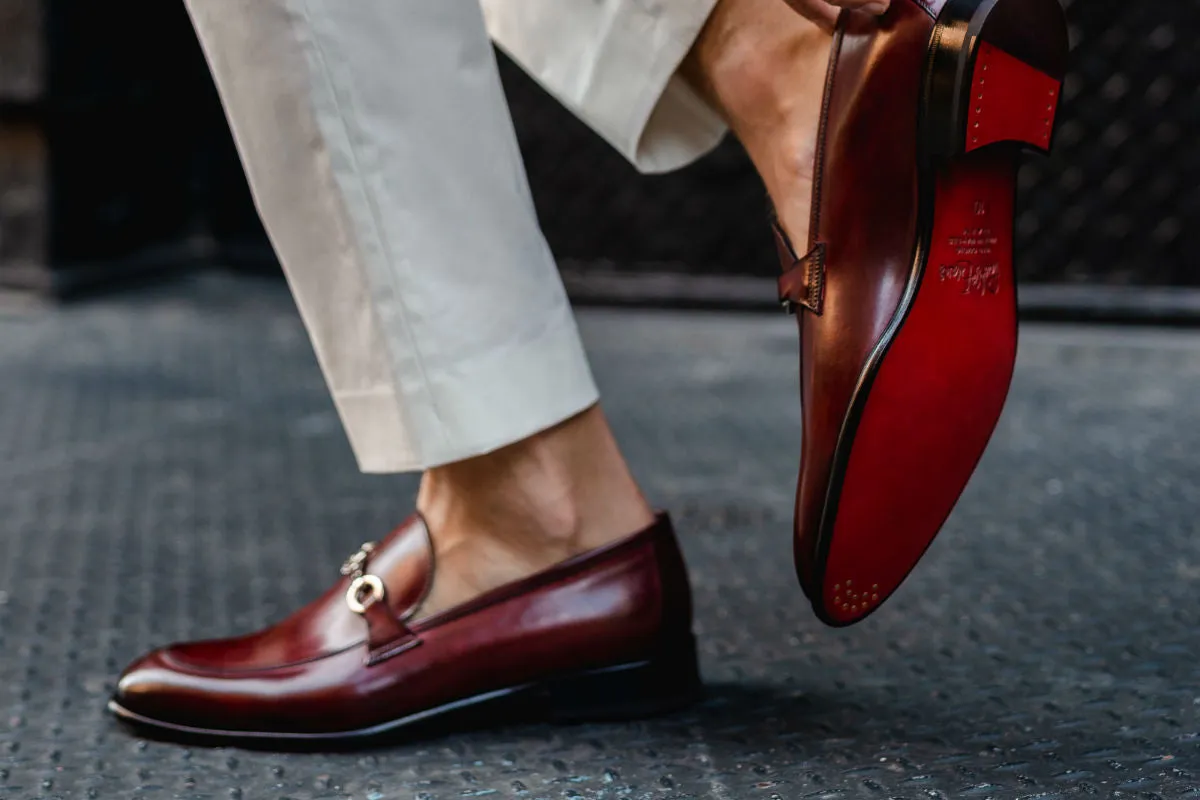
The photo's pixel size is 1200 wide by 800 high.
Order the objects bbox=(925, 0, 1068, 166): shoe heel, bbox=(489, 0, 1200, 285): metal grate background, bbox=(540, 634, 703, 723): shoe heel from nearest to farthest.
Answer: bbox=(925, 0, 1068, 166): shoe heel
bbox=(540, 634, 703, 723): shoe heel
bbox=(489, 0, 1200, 285): metal grate background

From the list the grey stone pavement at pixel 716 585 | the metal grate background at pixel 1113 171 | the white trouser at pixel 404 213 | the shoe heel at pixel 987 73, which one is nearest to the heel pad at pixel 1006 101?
the shoe heel at pixel 987 73

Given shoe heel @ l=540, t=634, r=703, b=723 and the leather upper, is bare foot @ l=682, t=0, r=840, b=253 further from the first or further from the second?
shoe heel @ l=540, t=634, r=703, b=723

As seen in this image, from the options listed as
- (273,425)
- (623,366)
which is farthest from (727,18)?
(623,366)

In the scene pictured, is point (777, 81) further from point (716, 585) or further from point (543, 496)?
point (716, 585)

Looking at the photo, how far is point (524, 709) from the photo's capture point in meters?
0.58

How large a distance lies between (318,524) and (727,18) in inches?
21.3

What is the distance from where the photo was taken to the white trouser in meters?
0.51

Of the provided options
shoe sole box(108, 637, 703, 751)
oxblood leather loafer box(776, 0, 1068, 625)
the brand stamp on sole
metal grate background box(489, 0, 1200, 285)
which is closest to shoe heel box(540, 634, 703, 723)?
shoe sole box(108, 637, 703, 751)

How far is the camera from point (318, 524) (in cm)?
95

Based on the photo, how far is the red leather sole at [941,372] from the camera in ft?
1.61

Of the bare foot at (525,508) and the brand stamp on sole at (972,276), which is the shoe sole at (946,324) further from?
the bare foot at (525,508)

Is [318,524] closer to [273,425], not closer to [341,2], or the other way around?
[273,425]

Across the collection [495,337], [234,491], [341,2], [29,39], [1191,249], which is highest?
[341,2]

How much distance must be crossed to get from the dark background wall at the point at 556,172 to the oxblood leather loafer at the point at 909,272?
1.30 meters
